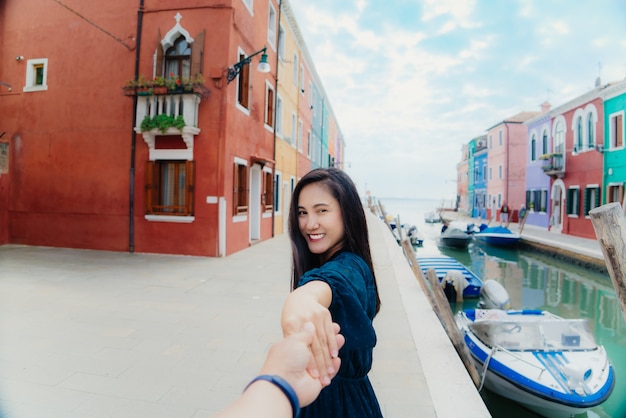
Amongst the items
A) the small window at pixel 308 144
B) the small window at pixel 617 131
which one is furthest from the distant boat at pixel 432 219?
the small window at pixel 617 131

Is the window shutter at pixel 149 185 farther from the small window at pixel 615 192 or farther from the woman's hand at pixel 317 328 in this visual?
the small window at pixel 615 192

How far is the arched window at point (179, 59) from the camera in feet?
27.9

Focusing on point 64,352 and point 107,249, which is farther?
point 107,249

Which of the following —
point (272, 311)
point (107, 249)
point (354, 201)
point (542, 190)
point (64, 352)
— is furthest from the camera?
point (542, 190)

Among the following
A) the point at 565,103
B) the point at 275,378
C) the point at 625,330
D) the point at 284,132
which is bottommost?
the point at 625,330

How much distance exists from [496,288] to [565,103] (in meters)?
14.8

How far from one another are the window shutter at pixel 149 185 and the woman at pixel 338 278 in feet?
25.7

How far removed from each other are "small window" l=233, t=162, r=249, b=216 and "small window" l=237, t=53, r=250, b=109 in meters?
1.68

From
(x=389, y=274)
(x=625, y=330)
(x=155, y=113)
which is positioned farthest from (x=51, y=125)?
(x=625, y=330)

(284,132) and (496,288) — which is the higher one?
(284,132)

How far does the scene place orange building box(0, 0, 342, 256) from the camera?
8.29 m

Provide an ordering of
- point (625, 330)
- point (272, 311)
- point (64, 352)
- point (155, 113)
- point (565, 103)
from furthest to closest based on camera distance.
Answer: point (565, 103)
point (155, 113)
point (625, 330)
point (272, 311)
point (64, 352)

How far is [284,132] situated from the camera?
14695 millimetres

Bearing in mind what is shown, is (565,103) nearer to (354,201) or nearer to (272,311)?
(272,311)
